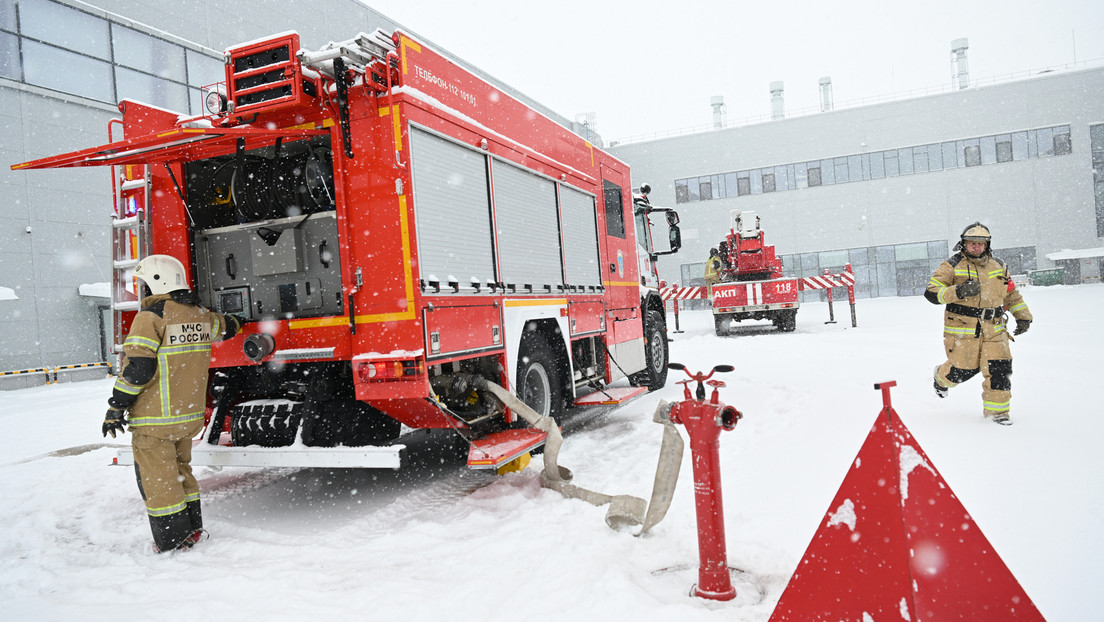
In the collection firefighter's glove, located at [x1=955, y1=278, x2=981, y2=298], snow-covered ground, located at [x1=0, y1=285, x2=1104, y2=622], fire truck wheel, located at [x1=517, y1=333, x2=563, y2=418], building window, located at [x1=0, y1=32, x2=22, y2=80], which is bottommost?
snow-covered ground, located at [x1=0, y1=285, x2=1104, y2=622]

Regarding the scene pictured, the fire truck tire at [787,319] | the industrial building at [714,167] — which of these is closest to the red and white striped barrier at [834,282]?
the fire truck tire at [787,319]

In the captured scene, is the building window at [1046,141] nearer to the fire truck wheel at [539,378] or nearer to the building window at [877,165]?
the building window at [877,165]

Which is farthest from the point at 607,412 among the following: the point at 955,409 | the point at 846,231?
the point at 846,231

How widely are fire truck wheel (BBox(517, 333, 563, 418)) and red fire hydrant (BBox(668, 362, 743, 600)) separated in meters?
2.83

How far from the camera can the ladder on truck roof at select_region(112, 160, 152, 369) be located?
5.01m

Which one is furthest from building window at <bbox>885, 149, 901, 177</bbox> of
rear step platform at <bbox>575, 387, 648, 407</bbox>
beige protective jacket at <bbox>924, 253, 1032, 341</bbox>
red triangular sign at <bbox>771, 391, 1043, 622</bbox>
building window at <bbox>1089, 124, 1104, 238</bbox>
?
red triangular sign at <bbox>771, 391, 1043, 622</bbox>

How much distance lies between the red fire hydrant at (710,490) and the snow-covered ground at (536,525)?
92 mm

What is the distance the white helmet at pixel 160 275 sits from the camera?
168 inches

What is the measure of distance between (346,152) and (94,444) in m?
5.91

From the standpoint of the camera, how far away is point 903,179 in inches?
1340

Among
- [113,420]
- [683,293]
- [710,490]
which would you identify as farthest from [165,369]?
[683,293]

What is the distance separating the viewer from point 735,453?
530 centimetres

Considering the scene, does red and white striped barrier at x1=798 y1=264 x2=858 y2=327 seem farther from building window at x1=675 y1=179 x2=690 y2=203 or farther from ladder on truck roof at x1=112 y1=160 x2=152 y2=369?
building window at x1=675 y1=179 x2=690 y2=203

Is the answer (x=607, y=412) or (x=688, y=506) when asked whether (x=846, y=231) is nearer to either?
(x=607, y=412)
